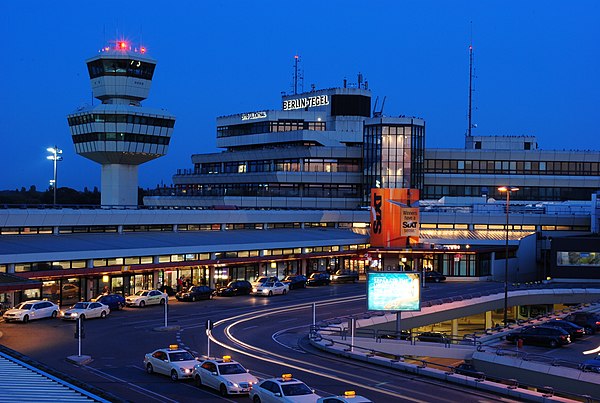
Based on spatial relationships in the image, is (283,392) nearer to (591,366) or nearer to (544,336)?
(591,366)

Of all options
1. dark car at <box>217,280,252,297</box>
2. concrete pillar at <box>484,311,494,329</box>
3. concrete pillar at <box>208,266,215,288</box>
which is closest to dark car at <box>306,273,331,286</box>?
dark car at <box>217,280,252,297</box>

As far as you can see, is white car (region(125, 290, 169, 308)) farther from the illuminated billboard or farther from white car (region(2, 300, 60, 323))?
the illuminated billboard

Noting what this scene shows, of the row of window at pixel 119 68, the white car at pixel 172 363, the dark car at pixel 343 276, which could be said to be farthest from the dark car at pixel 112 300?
the row of window at pixel 119 68

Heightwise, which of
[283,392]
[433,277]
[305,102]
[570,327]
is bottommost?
[570,327]

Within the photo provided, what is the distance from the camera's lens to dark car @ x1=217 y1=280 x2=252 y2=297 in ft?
231

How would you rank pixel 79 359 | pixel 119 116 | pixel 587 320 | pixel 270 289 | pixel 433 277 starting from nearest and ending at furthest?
pixel 79 359
pixel 587 320
pixel 270 289
pixel 433 277
pixel 119 116

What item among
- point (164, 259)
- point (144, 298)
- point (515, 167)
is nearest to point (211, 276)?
point (164, 259)

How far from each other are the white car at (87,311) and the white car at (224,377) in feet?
72.4

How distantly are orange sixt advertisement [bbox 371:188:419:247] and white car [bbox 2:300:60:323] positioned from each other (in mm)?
43544

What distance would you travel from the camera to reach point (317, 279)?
81562 mm

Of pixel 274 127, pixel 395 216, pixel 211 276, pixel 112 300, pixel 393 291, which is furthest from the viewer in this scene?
pixel 274 127

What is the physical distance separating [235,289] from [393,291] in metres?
24.9

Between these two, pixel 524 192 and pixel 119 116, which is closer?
pixel 119 116

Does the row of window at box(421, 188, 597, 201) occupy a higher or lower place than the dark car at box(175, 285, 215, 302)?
higher
